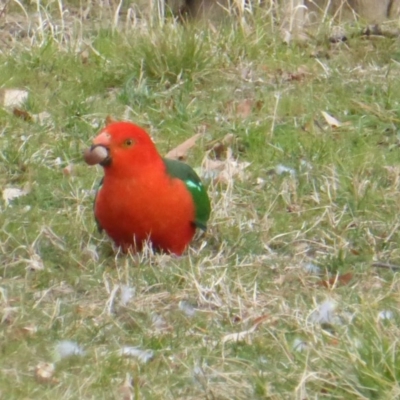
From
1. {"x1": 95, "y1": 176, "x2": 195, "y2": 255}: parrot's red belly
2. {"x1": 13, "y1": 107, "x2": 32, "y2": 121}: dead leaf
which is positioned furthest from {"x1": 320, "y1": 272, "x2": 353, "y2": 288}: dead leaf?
{"x1": 13, "y1": 107, "x2": 32, "y2": 121}: dead leaf

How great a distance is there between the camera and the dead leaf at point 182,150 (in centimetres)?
577

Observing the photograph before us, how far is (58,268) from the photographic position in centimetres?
460

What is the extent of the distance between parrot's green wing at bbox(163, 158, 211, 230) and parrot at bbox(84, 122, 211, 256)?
0.05 ft

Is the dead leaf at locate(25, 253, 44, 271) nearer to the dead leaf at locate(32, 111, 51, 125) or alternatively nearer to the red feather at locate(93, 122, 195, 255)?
the red feather at locate(93, 122, 195, 255)

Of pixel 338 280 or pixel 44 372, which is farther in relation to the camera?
pixel 338 280

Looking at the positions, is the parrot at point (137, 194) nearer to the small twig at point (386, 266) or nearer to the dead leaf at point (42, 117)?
the small twig at point (386, 266)

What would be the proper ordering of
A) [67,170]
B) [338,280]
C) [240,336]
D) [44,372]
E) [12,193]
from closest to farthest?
[44,372], [240,336], [338,280], [12,193], [67,170]

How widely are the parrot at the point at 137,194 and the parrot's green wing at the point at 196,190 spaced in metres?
0.01

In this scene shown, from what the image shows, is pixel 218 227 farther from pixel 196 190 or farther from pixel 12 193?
pixel 12 193

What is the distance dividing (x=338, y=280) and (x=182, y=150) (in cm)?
165

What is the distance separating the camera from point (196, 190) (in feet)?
15.4

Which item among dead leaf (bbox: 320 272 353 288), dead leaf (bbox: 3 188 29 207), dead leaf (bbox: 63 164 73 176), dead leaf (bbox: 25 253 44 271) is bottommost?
dead leaf (bbox: 63 164 73 176)

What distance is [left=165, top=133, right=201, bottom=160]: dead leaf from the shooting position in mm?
5766

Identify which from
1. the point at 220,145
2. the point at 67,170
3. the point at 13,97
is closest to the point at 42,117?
the point at 13,97
